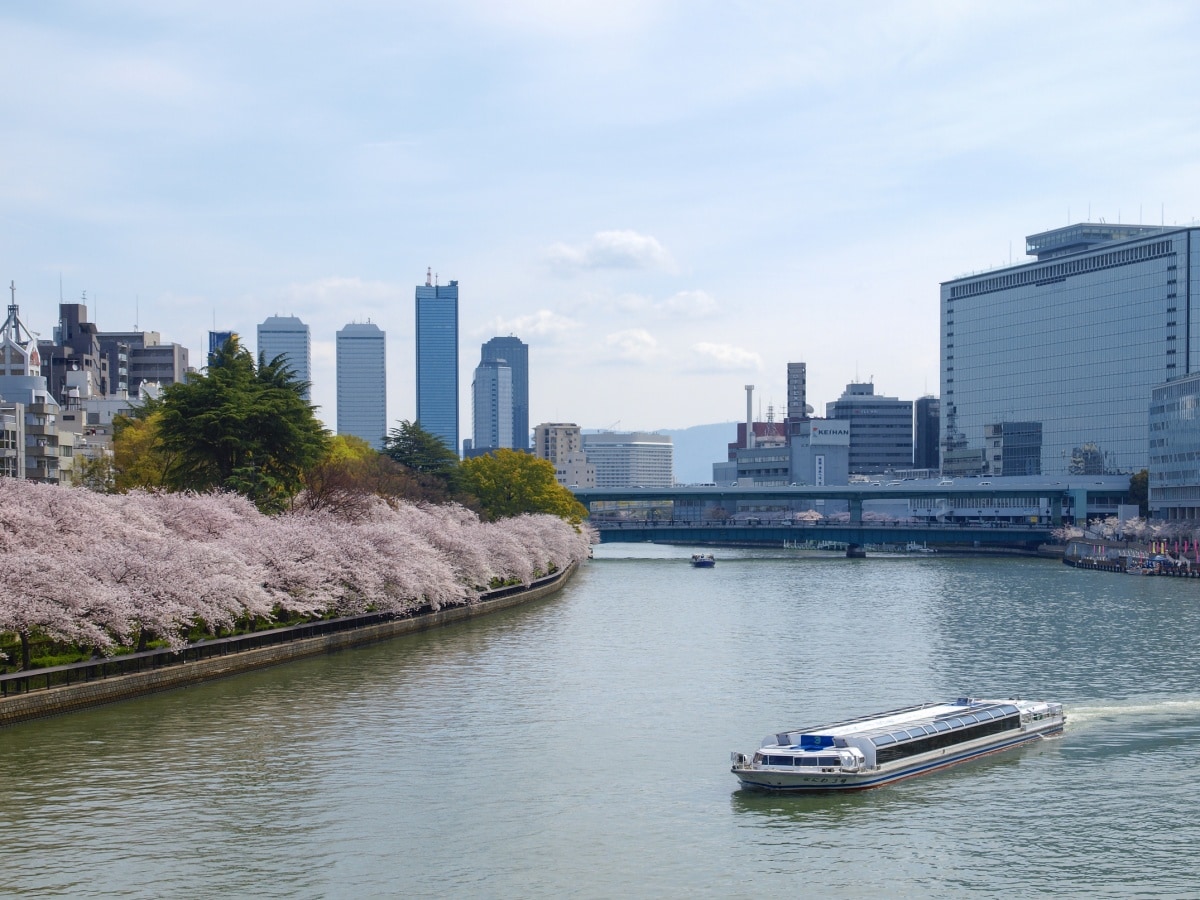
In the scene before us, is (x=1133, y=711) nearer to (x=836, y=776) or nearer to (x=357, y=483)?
(x=836, y=776)

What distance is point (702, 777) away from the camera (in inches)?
1631

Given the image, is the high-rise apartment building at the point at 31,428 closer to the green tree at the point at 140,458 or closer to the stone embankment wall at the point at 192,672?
the green tree at the point at 140,458

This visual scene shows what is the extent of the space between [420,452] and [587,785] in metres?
103

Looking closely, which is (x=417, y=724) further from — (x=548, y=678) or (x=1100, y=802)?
(x=1100, y=802)

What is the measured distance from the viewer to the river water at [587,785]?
32656 millimetres

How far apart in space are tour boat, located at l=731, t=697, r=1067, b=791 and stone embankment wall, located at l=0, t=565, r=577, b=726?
80.5 feet

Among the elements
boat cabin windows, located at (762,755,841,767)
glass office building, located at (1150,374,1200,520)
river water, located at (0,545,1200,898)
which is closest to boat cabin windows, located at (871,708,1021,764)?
river water, located at (0,545,1200,898)

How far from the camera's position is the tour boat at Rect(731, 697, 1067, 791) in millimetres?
39875

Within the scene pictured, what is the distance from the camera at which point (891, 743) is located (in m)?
42.1

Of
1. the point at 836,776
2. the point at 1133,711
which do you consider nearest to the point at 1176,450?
the point at 1133,711

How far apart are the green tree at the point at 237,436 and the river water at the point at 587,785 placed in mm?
20104

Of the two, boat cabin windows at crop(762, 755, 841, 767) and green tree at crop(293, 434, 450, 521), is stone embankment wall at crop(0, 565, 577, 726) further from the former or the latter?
boat cabin windows at crop(762, 755, 841, 767)

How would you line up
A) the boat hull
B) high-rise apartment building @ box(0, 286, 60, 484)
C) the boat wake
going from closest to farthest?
the boat hull < the boat wake < high-rise apartment building @ box(0, 286, 60, 484)

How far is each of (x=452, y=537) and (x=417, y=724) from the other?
48.8m
